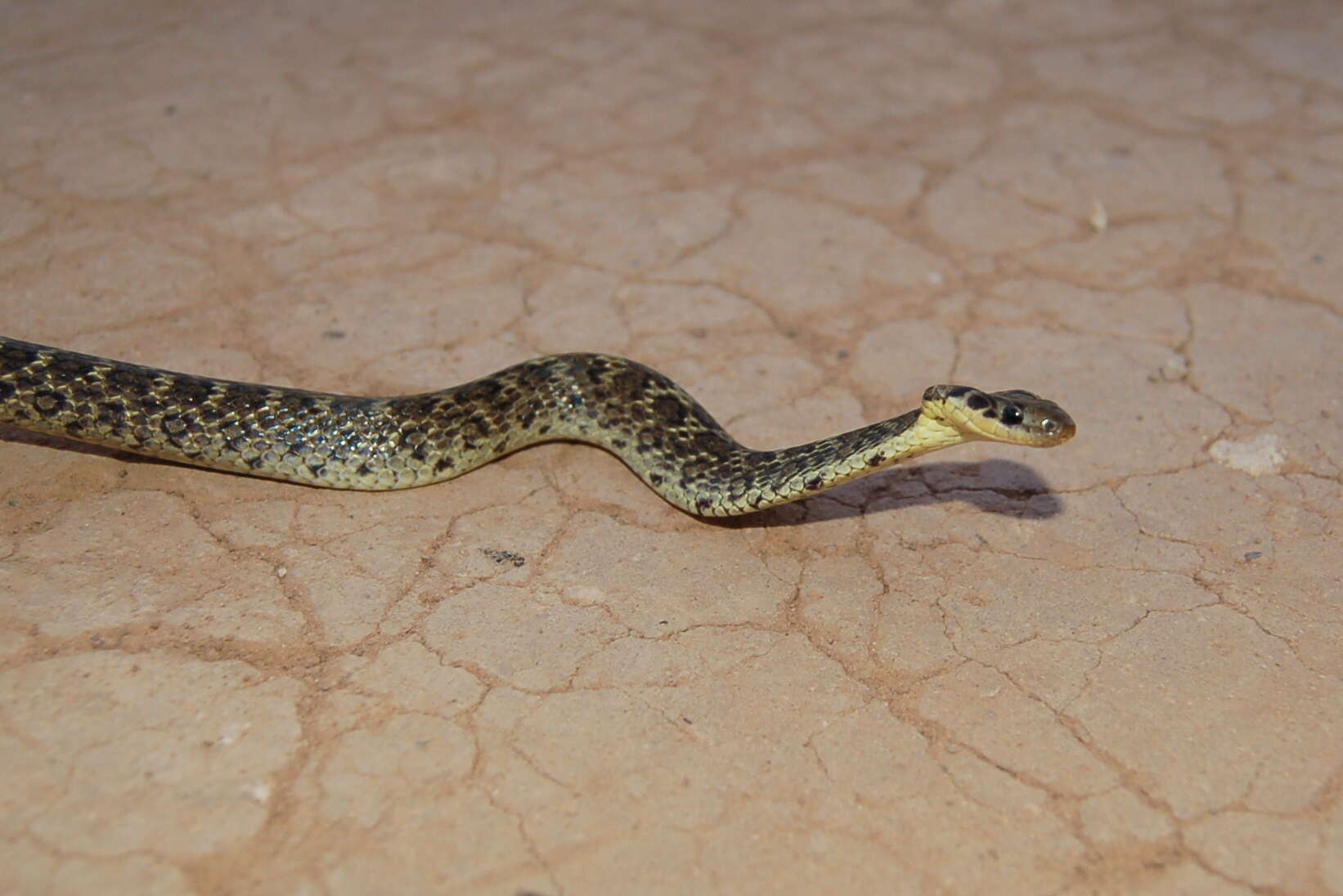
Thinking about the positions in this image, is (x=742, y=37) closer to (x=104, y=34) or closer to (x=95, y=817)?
(x=104, y=34)

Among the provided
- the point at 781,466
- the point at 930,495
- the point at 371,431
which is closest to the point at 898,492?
the point at 930,495

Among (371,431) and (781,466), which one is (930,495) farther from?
(371,431)

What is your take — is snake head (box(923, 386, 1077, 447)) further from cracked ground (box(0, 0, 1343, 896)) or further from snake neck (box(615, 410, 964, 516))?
cracked ground (box(0, 0, 1343, 896))

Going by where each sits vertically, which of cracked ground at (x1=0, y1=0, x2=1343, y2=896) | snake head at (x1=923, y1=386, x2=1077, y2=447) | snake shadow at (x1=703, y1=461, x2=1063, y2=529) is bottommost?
snake shadow at (x1=703, y1=461, x2=1063, y2=529)

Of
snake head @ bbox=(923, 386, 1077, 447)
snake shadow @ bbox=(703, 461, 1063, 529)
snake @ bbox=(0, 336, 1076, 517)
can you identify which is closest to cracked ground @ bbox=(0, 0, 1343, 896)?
snake shadow @ bbox=(703, 461, 1063, 529)

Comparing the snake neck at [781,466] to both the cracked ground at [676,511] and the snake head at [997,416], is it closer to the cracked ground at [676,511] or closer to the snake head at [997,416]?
the snake head at [997,416]
